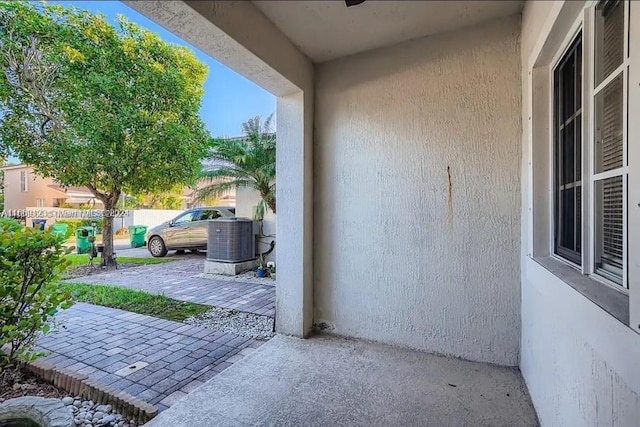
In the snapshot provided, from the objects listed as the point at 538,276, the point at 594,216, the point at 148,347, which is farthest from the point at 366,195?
the point at 148,347

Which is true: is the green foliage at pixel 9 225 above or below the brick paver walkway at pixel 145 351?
above

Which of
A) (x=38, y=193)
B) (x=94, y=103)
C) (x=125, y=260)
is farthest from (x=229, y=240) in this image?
(x=38, y=193)

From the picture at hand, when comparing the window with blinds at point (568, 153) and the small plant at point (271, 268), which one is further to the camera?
the small plant at point (271, 268)

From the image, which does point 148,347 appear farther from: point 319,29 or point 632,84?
point 632,84

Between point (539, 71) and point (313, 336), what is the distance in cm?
296

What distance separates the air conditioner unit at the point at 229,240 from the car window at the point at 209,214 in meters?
2.13

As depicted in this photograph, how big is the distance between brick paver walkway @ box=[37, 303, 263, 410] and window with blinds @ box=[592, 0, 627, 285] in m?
2.69

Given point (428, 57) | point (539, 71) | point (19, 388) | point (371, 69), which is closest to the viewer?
point (539, 71)

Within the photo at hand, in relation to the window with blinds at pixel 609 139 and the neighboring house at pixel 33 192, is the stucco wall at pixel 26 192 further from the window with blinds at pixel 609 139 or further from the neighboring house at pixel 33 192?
the window with blinds at pixel 609 139

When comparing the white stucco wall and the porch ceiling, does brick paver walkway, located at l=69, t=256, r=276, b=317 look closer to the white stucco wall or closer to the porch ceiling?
the white stucco wall

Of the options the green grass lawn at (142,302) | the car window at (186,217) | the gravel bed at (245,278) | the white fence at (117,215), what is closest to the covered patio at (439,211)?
the green grass lawn at (142,302)

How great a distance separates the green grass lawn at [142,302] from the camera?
407 cm

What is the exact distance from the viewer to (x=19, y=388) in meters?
2.35

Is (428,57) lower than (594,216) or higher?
higher
